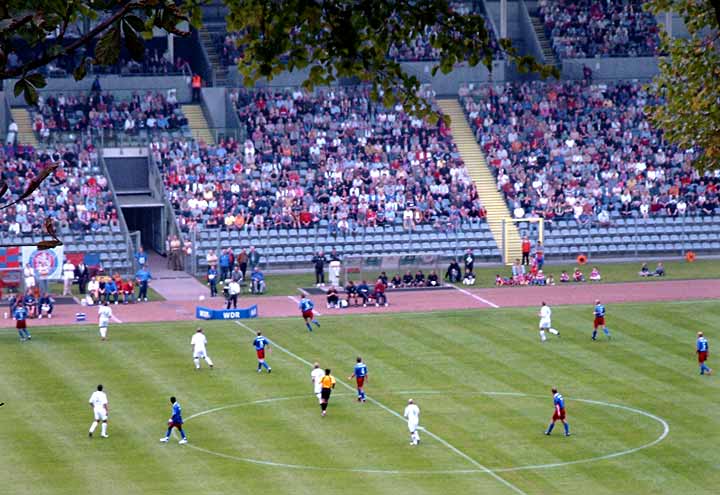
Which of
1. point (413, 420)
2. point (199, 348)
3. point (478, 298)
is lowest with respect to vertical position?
point (413, 420)

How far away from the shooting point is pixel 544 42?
7925cm

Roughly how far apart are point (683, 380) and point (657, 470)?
9.77 metres

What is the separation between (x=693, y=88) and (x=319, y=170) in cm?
4101

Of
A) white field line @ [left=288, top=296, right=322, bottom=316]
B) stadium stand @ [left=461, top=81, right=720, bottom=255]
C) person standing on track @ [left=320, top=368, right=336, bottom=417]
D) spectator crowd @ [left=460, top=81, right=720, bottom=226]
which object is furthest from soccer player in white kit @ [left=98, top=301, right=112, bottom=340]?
stadium stand @ [left=461, top=81, right=720, bottom=255]

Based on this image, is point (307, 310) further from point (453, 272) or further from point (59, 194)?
point (59, 194)

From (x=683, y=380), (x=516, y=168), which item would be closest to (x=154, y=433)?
(x=683, y=380)

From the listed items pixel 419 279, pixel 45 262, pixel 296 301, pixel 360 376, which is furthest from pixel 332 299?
pixel 360 376

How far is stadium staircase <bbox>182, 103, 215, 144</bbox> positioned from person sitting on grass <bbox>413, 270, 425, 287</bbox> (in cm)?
1403

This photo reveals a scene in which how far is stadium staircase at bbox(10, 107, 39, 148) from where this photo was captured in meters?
65.5

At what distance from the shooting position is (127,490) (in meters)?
31.7

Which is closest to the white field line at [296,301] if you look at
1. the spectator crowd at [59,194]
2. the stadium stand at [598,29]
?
the spectator crowd at [59,194]

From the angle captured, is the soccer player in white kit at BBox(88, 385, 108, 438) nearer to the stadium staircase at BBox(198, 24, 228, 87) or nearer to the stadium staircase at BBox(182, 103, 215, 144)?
the stadium staircase at BBox(182, 103, 215, 144)

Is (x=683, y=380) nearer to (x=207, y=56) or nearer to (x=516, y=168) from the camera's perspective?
(x=516, y=168)

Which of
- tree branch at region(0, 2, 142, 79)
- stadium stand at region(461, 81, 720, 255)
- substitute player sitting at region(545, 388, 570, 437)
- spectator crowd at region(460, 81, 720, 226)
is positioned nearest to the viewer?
tree branch at region(0, 2, 142, 79)
